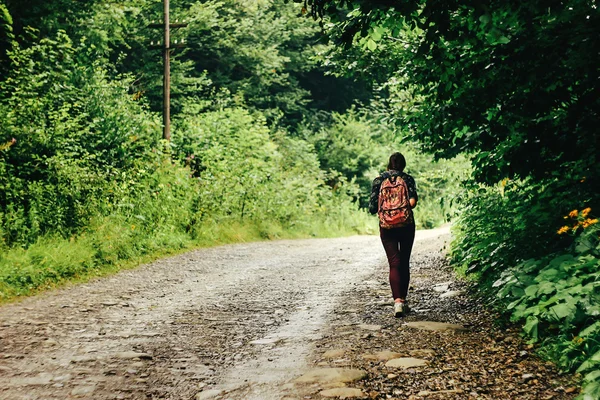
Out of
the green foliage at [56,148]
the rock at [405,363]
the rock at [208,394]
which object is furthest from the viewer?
the green foliage at [56,148]

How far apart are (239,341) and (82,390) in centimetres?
188

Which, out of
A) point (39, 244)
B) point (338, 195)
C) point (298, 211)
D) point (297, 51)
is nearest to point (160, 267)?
point (39, 244)

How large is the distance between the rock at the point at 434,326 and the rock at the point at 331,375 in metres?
1.70

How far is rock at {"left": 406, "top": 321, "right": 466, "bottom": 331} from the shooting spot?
644 centimetres

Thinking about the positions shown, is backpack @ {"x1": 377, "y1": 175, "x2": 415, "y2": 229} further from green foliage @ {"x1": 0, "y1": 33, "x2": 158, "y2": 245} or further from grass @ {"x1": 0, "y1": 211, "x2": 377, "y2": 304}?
green foliage @ {"x1": 0, "y1": 33, "x2": 158, "y2": 245}

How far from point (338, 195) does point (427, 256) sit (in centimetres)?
1755

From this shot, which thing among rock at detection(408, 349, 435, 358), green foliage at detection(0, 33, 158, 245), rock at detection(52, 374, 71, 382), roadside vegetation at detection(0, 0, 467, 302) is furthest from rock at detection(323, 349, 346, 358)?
green foliage at detection(0, 33, 158, 245)

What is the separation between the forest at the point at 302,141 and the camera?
5703 millimetres

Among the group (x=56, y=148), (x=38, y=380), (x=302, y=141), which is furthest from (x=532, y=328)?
(x=302, y=141)

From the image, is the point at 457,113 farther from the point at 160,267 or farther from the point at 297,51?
the point at 297,51

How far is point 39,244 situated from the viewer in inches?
434

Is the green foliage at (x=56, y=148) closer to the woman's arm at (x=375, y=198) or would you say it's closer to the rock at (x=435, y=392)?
the woman's arm at (x=375, y=198)

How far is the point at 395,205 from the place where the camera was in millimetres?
7680

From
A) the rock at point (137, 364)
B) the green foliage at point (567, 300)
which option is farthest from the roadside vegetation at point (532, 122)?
the rock at point (137, 364)
